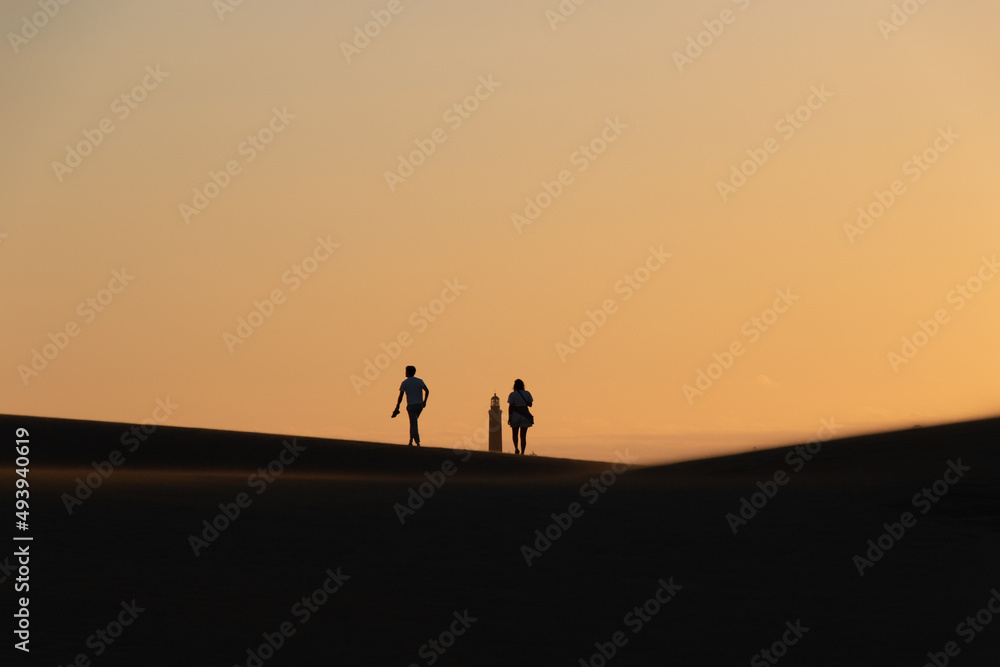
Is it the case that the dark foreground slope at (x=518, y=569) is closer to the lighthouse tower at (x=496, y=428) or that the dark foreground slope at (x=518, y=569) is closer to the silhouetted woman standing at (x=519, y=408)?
the silhouetted woman standing at (x=519, y=408)

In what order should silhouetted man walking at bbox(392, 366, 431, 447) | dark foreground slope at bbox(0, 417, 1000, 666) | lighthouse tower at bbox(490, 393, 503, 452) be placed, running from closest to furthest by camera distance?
dark foreground slope at bbox(0, 417, 1000, 666)
silhouetted man walking at bbox(392, 366, 431, 447)
lighthouse tower at bbox(490, 393, 503, 452)

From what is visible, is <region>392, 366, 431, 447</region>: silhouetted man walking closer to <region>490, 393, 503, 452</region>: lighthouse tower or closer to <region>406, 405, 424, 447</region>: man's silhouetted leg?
<region>406, 405, 424, 447</region>: man's silhouetted leg

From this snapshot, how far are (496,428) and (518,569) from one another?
1817cm

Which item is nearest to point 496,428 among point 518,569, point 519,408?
point 519,408

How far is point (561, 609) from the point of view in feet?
31.0

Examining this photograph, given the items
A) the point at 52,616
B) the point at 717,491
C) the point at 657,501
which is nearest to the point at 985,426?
the point at 717,491

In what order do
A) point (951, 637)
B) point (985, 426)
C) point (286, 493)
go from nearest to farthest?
point (951, 637)
point (286, 493)
point (985, 426)

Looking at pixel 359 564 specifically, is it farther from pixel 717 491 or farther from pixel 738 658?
pixel 717 491

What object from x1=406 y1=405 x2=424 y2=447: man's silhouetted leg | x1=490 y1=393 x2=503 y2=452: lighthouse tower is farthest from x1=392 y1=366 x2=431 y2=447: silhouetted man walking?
x1=490 y1=393 x2=503 y2=452: lighthouse tower

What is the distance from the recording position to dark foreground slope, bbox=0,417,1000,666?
8.32 metres

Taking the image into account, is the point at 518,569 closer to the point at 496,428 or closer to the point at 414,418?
the point at 414,418

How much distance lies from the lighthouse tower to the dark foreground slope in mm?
11062

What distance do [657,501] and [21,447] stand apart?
12182 millimetres

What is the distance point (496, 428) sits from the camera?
1137 inches
